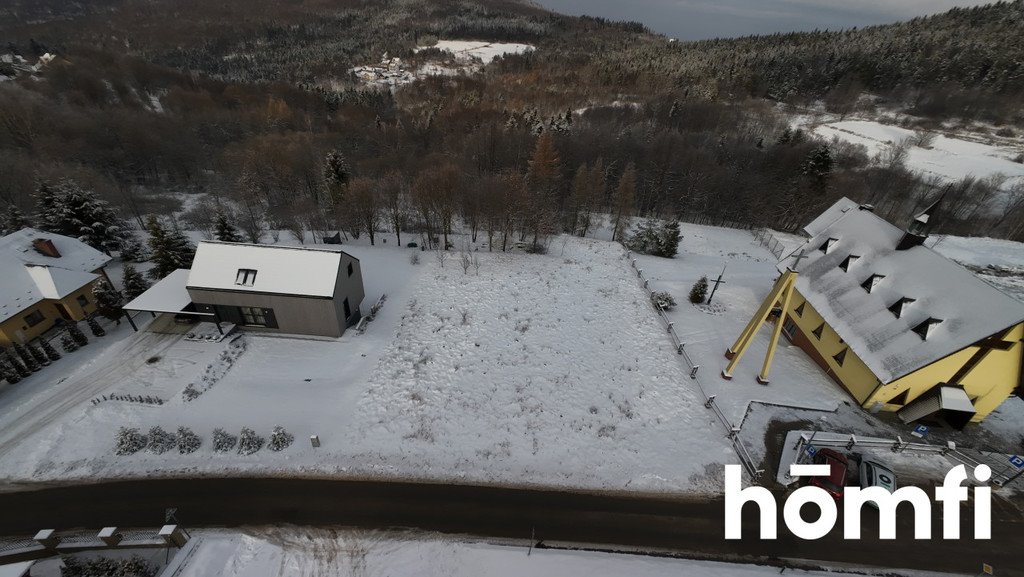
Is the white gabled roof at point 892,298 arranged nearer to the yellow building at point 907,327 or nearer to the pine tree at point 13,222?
the yellow building at point 907,327

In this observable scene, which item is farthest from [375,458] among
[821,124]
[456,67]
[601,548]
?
[456,67]

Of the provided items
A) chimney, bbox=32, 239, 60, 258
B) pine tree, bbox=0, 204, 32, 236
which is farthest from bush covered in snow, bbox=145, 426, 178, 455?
pine tree, bbox=0, 204, 32, 236

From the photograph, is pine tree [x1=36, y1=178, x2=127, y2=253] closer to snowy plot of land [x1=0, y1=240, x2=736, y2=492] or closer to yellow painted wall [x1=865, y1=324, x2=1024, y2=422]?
snowy plot of land [x1=0, y1=240, x2=736, y2=492]

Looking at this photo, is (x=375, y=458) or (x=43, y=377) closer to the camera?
(x=375, y=458)

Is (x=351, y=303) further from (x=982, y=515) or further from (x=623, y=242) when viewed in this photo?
(x=982, y=515)

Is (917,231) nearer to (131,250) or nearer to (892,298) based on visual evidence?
(892,298)

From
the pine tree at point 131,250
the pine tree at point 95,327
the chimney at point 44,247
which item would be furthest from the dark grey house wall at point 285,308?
Answer: the pine tree at point 131,250

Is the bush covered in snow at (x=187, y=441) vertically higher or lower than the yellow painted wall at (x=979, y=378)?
lower
